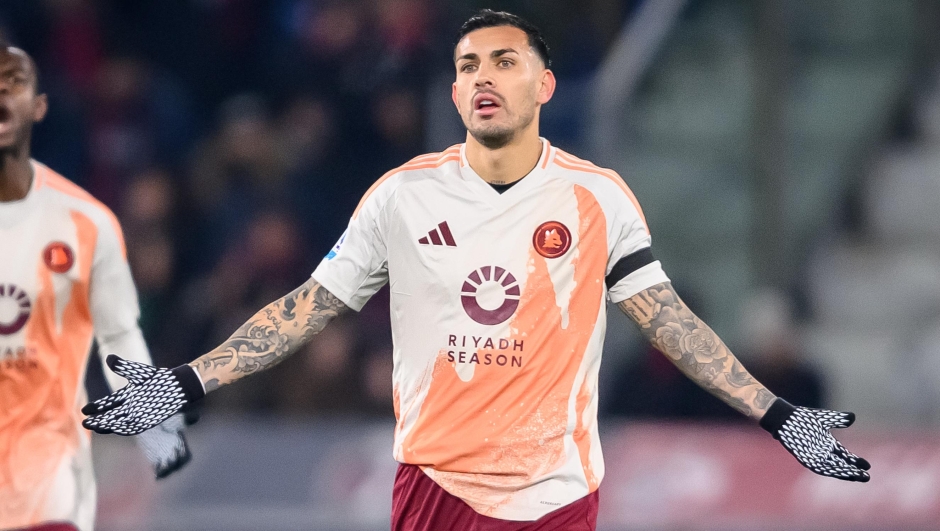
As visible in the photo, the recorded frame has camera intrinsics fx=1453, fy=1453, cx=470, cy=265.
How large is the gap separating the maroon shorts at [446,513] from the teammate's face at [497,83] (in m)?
1.16

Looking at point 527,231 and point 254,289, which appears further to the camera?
point 254,289

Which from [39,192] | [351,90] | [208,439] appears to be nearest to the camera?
[39,192]

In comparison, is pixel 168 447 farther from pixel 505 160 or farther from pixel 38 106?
pixel 505 160

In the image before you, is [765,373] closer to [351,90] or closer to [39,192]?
[351,90]

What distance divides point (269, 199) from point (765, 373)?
361 cm

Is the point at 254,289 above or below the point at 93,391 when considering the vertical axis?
above

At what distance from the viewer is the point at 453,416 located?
15.5ft

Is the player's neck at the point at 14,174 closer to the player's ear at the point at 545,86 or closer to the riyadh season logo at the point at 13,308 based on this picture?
the riyadh season logo at the point at 13,308

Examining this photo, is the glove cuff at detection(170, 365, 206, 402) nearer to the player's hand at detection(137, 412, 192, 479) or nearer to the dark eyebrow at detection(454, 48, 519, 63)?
the player's hand at detection(137, 412, 192, 479)

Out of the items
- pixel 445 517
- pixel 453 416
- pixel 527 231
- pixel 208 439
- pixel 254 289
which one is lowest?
Result: pixel 208 439

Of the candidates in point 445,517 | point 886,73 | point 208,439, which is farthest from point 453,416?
point 886,73

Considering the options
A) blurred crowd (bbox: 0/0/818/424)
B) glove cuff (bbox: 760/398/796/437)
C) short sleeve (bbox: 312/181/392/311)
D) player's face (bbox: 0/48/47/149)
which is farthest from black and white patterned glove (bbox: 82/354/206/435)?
blurred crowd (bbox: 0/0/818/424)

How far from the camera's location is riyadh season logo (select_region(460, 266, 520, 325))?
187 inches

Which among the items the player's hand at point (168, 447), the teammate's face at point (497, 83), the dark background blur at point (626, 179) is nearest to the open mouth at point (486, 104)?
the teammate's face at point (497, 83)
